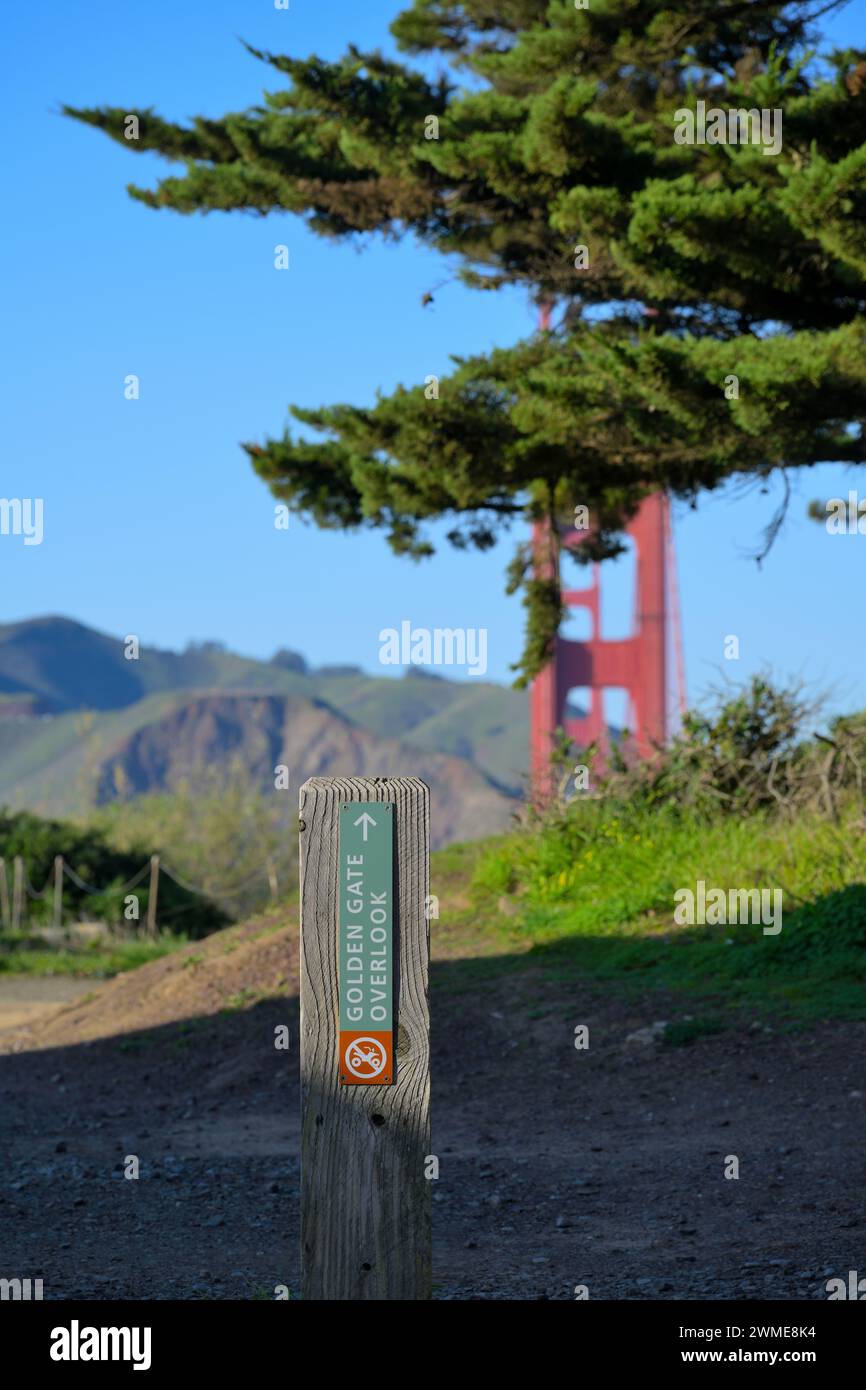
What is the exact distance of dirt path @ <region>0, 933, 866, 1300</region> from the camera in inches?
221

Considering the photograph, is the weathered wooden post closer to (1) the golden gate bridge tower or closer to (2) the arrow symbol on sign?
(2) the arrow symbol on sign

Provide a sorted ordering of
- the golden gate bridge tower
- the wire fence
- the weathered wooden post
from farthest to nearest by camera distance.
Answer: the golden gate bridge tower, the wire fence, the weathered wooden post

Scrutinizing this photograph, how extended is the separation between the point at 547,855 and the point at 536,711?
1848 centimetres

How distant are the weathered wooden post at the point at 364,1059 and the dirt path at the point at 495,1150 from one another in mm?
1636

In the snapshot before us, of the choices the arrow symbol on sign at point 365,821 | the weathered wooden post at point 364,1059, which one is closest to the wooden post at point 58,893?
the weathered wooden post at point 364,1059

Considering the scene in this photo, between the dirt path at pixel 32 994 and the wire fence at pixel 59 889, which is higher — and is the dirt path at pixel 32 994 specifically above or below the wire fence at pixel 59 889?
below

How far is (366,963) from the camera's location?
12.0ft

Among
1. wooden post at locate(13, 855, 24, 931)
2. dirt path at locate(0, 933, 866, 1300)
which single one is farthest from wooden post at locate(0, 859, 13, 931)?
dirt path at locate(0, 933, 866, 1300)

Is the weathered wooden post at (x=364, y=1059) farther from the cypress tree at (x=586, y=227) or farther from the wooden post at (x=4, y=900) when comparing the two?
the wooden post at (x=4, y=900)

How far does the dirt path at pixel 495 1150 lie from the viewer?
561cm

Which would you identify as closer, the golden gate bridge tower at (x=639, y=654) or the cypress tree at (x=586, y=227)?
the cypress tree at (x=586, y=227)

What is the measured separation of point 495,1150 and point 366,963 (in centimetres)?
470

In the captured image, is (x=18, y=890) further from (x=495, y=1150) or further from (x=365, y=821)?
(x=365, y=821)
